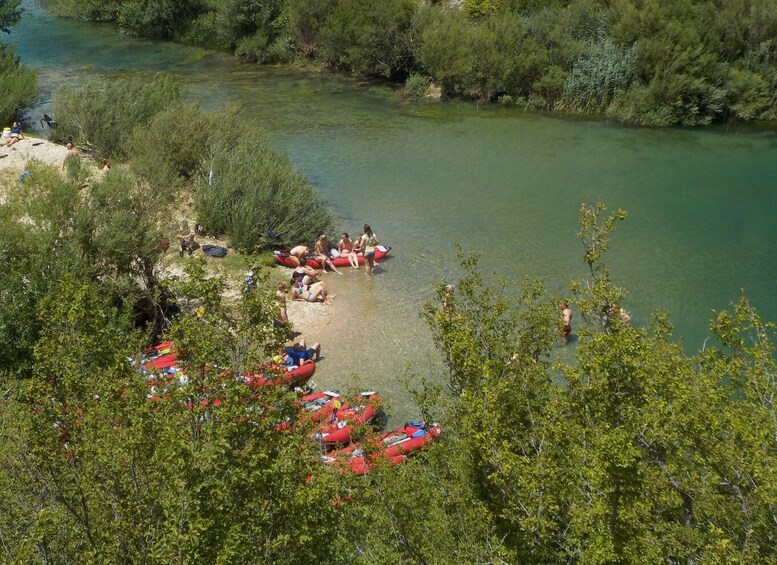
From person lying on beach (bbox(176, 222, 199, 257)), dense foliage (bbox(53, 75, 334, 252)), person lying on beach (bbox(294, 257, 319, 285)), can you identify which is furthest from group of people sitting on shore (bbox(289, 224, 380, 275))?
person lying on beach (bbox(176, 222, 199, 257))

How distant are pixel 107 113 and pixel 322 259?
1089 cm

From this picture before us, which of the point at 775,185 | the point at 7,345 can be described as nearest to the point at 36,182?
the point at 7,345

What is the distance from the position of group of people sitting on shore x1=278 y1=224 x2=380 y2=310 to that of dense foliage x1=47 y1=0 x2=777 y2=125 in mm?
18515

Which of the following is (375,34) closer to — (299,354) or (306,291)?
(306,291)

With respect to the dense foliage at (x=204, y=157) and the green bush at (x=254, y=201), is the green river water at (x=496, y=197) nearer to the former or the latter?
the green bush at (x=254, y=201)

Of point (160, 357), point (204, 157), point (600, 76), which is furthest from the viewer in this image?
point (600, 76)

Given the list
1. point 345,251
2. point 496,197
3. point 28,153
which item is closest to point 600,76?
point 496,197

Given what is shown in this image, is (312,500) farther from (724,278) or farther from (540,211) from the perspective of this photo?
(540,211)

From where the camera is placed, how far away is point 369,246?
20484 millimetres

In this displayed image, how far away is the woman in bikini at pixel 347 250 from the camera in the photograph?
20547mm

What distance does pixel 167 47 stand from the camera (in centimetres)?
4975

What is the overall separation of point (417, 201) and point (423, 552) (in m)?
17.9

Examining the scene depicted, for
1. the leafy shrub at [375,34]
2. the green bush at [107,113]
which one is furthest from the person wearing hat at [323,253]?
the leafy shrub at [375,34]

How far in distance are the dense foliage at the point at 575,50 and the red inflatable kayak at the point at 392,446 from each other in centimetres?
2525
